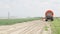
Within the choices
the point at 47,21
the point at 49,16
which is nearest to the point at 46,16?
the point at 49,16

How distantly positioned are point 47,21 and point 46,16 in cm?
447

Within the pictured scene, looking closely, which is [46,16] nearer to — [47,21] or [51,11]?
[51,11]

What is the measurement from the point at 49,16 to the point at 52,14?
0.80m

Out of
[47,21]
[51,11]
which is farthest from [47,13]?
[47,21]

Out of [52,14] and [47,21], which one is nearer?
[52,14]

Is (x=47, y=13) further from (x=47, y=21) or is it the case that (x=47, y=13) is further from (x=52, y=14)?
(x=47, y=21)

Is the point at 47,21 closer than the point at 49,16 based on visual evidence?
No

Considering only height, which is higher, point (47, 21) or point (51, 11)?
point (51, 11)

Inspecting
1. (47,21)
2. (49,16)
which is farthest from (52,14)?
(47,21)

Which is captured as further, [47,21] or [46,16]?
[47,21]

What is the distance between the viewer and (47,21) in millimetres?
37219

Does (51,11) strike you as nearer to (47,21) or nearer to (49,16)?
(49,16)

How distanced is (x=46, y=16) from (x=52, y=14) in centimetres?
126

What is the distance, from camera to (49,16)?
32781 millimetres
